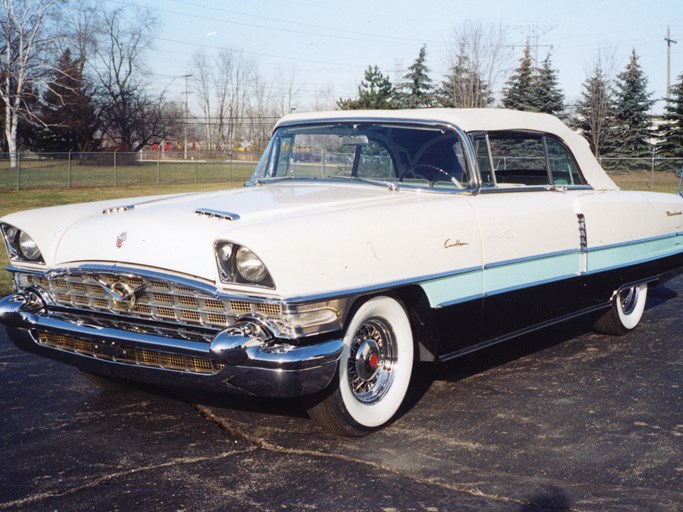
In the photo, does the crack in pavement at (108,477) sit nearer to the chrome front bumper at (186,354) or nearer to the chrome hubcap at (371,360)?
the chrome front bumper at (186,354)

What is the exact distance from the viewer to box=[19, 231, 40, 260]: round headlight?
4.48 meters

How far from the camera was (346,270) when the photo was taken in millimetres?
3863

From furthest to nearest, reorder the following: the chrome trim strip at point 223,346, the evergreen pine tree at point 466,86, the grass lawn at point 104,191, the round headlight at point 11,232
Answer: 1. the evergreen pine tree at point 466,86
2. the grass lawn at point 104,191
3. the round headlight at point 11,232
4. the chrome trim strip at point 223,346

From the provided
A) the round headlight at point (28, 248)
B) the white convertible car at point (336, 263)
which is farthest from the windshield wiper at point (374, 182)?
the round headlight at point (28, 248)

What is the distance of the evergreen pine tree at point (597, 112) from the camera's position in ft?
127

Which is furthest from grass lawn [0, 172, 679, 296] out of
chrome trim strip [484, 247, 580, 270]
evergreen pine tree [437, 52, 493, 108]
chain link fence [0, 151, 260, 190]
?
chrome trim strip [484, 247, 580, 270]

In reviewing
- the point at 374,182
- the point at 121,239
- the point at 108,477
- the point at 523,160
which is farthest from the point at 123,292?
the point at 523,160

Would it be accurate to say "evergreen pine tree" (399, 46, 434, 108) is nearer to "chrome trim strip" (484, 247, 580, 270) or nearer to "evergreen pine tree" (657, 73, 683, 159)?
"evergreen pine tree" (657, 73, 683, 159)

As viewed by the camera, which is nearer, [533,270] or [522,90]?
[533,270]

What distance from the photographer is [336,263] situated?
3828mm

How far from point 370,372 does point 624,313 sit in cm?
313

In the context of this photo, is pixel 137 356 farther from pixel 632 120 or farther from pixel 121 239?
pixel 632 120

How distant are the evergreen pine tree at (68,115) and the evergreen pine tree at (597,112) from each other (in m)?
27.0

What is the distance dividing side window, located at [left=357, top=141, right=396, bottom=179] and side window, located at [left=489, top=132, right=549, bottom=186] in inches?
30.4
